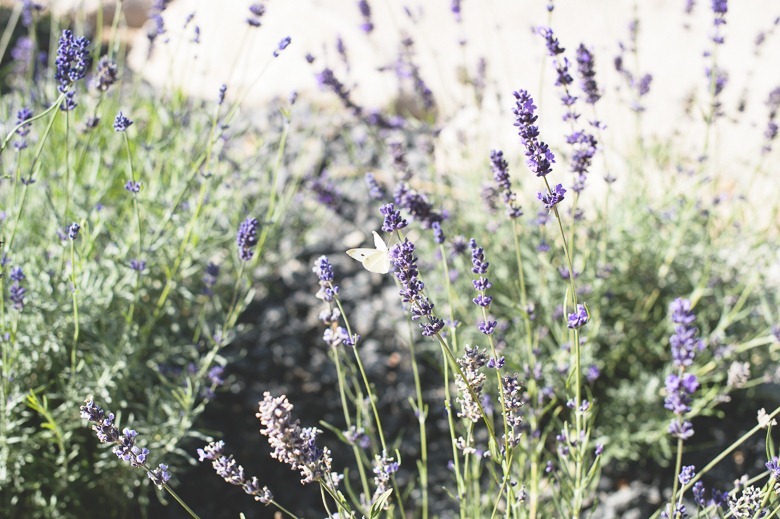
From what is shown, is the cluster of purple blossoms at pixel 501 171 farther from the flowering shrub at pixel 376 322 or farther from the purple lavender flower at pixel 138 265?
the purple lavender flower at pixel 138 265

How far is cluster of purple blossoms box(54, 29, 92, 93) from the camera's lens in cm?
161

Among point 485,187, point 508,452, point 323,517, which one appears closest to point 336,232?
point 485,187

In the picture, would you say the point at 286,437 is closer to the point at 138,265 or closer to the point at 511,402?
the point at 511,402

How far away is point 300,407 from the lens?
2902 mm

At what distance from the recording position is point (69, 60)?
1.62 meters

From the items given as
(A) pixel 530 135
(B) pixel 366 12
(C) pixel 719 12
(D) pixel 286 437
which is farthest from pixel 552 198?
(B) pixel 366 12

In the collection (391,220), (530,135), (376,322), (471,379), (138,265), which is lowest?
(376,322)

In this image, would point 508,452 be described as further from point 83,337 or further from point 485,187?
point 83,337

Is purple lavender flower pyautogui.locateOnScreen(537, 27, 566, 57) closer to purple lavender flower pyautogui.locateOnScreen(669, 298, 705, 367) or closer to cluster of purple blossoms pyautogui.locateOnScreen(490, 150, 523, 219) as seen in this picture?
cluster of purple blossoms pyautogui.locateOnScreen(490, 150, 523, 219)

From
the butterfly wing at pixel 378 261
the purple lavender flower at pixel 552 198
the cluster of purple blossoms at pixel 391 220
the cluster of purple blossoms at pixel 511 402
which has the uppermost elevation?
the purple lavender flower at pixel 552 198

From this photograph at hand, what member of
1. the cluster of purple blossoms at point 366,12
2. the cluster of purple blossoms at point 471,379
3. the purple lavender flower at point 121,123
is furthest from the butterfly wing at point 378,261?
the cluster of purple blossoms at point 366,12

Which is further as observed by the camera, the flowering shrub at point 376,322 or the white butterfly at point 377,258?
the flowering shrub at point 376,322

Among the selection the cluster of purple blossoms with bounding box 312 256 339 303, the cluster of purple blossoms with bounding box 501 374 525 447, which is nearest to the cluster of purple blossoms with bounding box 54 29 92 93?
the cluster of purple blossoms with bounding box 312 256 339 303

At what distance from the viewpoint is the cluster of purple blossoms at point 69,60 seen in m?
1.61
